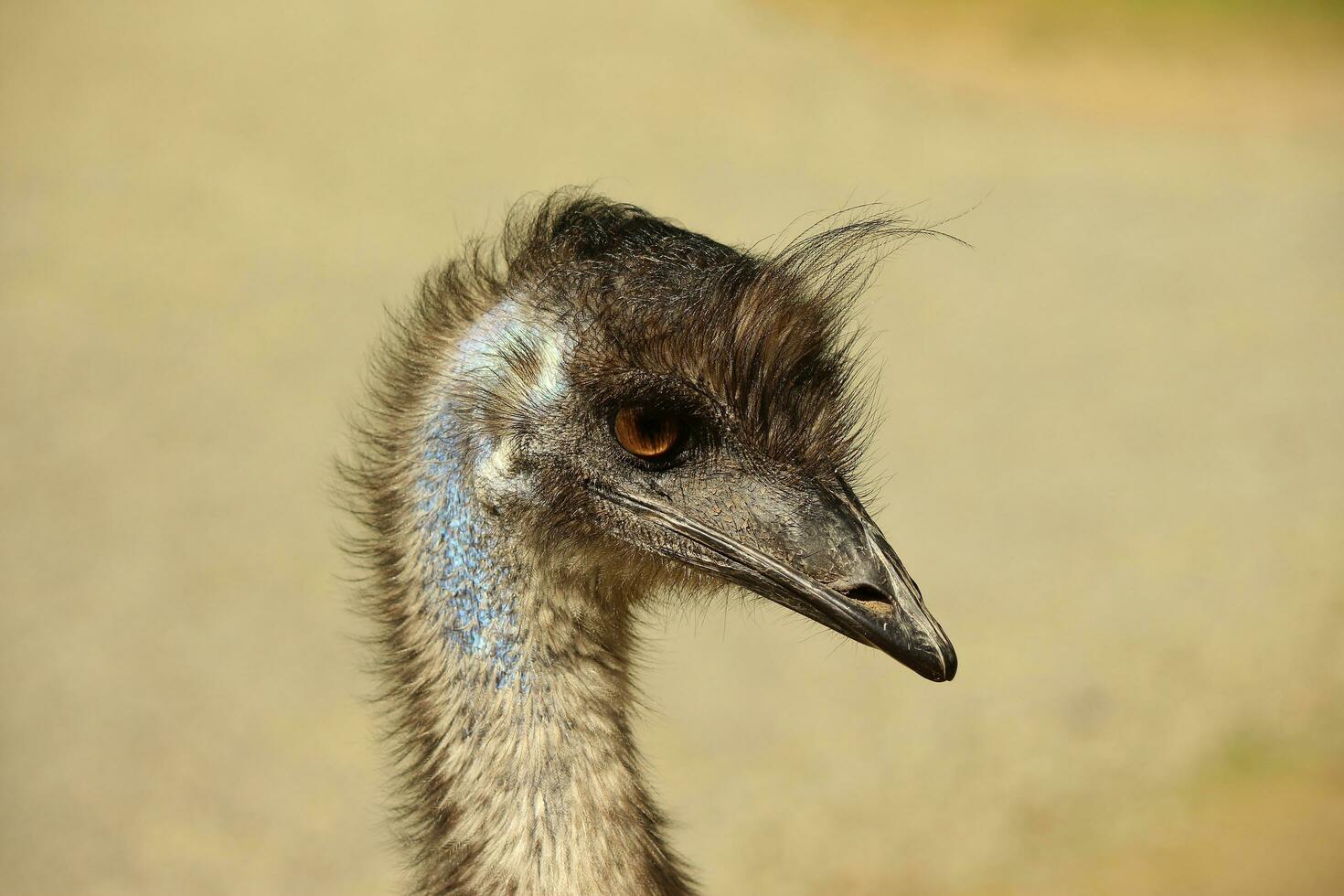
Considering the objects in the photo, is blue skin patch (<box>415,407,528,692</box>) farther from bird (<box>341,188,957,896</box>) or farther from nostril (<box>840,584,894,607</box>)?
nostril (<box>840,584,894,607</box>)

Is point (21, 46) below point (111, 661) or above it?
above

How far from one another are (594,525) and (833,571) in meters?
0.34

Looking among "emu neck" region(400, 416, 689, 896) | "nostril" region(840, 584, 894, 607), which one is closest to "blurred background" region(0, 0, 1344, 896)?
"emu neck" region(400, 416, 689, 896)

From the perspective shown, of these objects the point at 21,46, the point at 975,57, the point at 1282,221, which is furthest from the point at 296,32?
the point at 1282,221

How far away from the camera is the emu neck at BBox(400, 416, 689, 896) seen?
6.72ft

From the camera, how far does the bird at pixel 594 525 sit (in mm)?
2021

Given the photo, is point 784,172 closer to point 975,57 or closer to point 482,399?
point 975,57

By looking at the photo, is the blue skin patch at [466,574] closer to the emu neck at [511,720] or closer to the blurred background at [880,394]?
the emu neck at [511,720]

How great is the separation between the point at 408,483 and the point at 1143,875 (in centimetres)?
343

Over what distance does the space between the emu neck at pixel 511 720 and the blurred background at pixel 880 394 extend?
1088mm

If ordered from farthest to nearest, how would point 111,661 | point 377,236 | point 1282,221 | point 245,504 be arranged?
point 1282,221 → point 377,236 → point 245,504 → point 111,661

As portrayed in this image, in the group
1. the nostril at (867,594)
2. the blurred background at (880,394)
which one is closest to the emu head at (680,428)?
the nostril at (867,594)

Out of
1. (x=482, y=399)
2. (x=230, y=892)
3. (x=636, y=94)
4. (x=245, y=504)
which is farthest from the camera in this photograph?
(x=636, y=94)

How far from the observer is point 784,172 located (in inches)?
393
